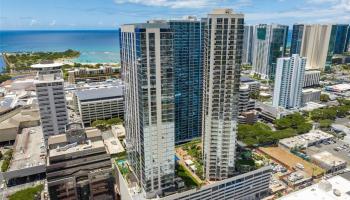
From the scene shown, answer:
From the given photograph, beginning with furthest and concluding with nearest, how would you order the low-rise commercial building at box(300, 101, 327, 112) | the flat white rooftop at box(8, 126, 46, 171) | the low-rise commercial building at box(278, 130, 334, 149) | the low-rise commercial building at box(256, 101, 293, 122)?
the low-rise commercial building at box(300, 101, 327, 112)
the low-rise commercial building at box(256, 101, 293, 122)
the low-rise commercial building at box(278, 130, 334, 149)
the flat white rooftop at box(8, 126, 46, 171)

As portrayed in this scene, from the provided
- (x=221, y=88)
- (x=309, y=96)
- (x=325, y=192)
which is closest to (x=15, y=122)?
(x=221, y=88)

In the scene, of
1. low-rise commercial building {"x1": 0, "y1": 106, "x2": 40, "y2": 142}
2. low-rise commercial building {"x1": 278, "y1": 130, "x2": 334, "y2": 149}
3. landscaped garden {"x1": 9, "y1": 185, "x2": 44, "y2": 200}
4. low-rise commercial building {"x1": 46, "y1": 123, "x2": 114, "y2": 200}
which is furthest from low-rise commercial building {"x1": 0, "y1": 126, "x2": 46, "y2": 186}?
low-rise commercial building {"x1": 278, "y1": 130, "x2": 334, "y2": 149}

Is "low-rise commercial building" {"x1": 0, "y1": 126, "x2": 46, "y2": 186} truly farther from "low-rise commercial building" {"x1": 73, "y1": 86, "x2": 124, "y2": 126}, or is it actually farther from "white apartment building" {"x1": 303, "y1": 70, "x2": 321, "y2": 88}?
"white apartment building" {"x1": 303, "y1": 70, "x2": 321, "y2": 88}

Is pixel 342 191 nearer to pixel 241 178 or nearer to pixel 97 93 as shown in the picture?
pixel 241 178

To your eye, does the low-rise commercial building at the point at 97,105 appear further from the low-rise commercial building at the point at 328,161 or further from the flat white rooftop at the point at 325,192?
the flat white rooftop at the point at 325,192

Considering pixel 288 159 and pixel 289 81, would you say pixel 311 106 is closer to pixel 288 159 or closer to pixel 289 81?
pixel 289 81

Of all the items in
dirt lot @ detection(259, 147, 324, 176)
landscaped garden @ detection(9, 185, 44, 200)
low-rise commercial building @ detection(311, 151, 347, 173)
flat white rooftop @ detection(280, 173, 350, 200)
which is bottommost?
landscaped garden @ detection(9, 185, 44, 200)
